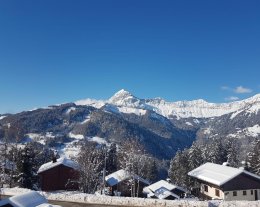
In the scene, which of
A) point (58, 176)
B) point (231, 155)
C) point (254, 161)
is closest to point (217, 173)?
point (58, 176)

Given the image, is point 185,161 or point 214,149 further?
point 214,149

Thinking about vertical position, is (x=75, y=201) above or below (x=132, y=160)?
below

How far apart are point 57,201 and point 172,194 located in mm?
26851

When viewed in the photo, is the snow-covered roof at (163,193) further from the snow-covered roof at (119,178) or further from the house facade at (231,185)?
the house facade at (231,185)

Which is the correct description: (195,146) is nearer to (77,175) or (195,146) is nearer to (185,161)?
(185,161)

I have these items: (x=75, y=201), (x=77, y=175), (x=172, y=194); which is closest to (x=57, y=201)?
(x=75, y=201)

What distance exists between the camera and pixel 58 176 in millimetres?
66312

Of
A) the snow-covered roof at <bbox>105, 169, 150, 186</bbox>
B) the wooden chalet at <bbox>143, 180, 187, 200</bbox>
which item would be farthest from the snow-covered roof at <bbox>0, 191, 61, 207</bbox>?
the wooden chalet at <bbox>143, 180, 187, 200</bbox>

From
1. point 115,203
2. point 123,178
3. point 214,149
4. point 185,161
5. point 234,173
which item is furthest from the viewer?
point 214,149

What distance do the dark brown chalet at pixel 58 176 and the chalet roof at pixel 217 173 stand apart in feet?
72.4

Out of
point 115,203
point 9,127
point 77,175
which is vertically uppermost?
point 9,127

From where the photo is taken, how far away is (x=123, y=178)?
7094cm

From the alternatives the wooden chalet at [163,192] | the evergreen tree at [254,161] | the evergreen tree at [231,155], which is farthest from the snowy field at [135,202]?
the evergreen tree at [231,155]

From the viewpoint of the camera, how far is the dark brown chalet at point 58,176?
66.2 m
